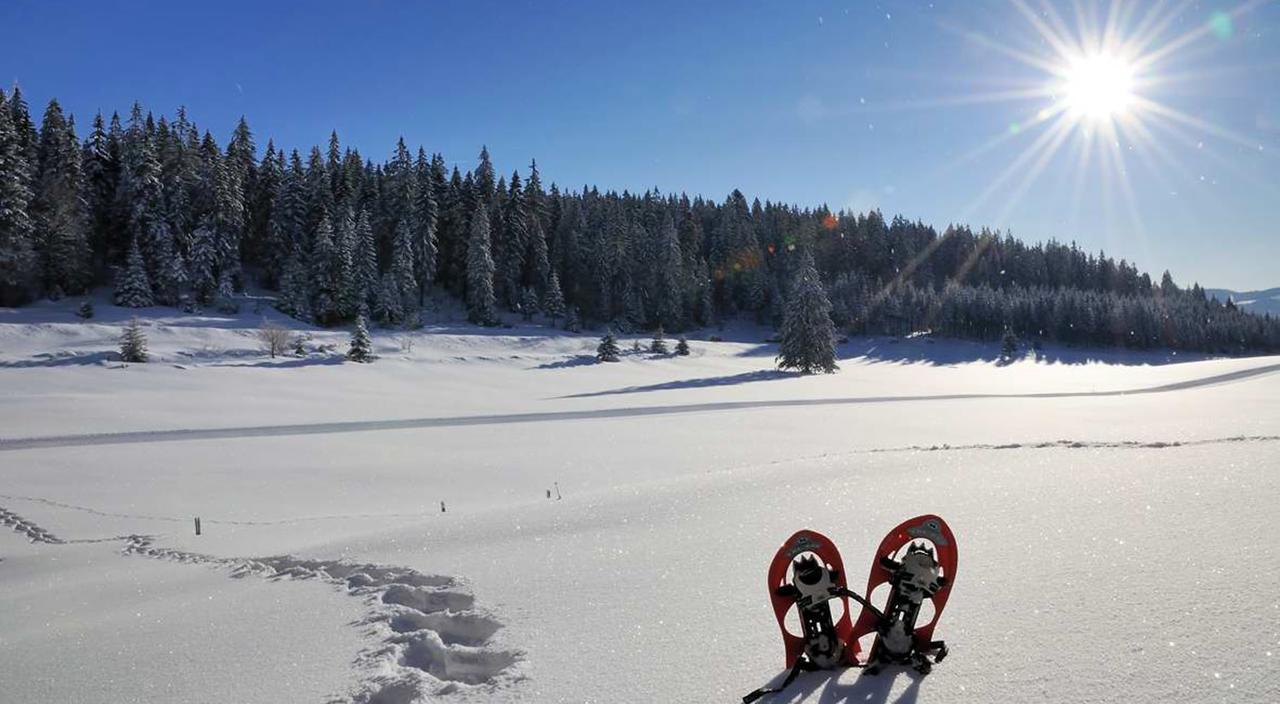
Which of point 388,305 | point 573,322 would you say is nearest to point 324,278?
point 388,305

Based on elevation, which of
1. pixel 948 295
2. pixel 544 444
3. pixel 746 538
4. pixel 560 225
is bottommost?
pixel 544 444

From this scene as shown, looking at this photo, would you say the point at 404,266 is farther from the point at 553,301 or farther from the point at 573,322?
the point at 573,322

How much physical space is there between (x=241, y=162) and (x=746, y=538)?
8625 cm

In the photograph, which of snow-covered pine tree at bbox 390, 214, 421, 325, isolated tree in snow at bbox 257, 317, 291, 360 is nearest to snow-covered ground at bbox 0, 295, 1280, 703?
isolated tree in snow at bbox 257, 317, 291, 360

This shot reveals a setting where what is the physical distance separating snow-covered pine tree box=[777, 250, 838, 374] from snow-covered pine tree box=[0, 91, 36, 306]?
63621 mm

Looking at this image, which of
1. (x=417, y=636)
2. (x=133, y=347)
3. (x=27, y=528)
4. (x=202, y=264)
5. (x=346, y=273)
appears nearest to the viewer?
(x=417, y=636)

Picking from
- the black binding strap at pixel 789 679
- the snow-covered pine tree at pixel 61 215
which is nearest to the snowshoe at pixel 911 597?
the black binding strap at pixel 789 679

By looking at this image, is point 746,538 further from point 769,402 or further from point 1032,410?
point 769,402

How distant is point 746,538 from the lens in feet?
21.7

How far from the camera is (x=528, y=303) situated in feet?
251

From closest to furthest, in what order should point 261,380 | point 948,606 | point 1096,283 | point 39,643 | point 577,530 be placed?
point 948,606
point 39,643
point 577,530
point 261,380
point 1096,283

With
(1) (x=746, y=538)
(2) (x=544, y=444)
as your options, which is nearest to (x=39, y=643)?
(1) (x=746, y=538)

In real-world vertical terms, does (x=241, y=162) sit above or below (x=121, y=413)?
above

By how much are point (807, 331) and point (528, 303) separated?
114 ft
